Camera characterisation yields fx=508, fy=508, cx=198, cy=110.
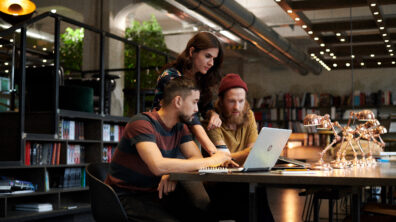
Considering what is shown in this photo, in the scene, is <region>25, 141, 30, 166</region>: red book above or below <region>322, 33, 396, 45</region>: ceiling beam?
below

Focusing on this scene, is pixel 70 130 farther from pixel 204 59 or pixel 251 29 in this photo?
pixel 251 29

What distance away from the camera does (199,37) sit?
2615 millimetres

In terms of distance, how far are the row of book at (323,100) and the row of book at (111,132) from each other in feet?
24.3

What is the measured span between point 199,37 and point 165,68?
277mm

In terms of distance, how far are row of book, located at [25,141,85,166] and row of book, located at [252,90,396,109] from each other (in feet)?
26.9

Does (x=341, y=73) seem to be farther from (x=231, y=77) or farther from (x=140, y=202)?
(x=140, y=202)

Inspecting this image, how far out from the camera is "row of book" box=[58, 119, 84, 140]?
5.41m

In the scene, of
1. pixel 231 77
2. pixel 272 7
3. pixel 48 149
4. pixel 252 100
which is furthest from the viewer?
pixel 252 100

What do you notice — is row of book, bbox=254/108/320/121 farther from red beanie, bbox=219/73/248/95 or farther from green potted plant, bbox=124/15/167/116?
red beanie, bbox=219/73/248/95

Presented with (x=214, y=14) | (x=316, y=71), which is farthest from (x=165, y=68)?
(x=316, y=71)

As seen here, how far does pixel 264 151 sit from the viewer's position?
76.0 inches

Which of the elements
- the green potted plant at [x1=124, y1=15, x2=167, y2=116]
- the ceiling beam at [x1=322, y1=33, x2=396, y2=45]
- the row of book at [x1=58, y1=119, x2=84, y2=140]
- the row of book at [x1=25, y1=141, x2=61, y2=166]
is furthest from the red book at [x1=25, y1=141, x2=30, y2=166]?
the ceiling beam at [x1=322, y1=33, x2=396, y2=45]

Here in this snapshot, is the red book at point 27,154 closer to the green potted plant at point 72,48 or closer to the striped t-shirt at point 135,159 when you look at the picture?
the striped t-shirt at point 135,159

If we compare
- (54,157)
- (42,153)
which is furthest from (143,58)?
(42,153)
